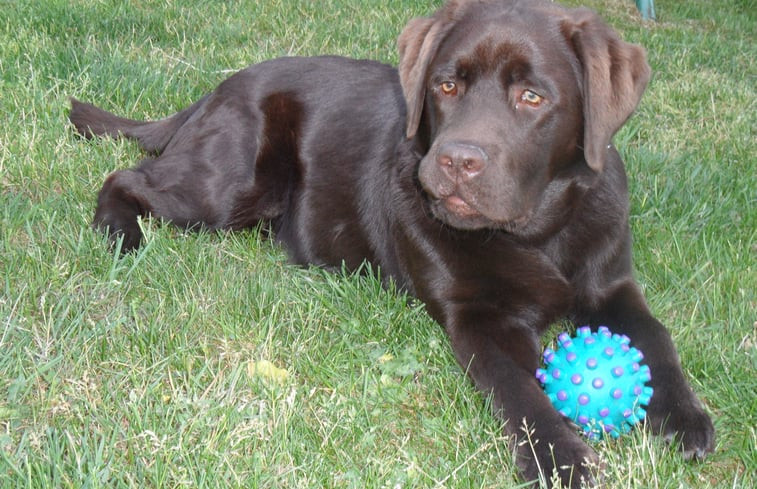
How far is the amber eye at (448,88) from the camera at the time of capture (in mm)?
2822

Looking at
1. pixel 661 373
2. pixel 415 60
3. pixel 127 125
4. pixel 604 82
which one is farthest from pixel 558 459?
pixel 127 125

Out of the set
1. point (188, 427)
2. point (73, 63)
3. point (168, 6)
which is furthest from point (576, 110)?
point (168, 6)

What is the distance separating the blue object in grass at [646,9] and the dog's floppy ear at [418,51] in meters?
5.31

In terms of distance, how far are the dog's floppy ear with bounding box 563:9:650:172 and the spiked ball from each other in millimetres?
598

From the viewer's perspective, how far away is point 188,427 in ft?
7.25

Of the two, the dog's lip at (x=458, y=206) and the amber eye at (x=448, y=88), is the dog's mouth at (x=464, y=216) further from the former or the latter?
the amber eye at (x=448, y=88)

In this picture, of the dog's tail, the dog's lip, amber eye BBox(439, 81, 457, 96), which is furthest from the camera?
the dog's tail

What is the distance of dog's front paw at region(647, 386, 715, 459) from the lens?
7.61ft

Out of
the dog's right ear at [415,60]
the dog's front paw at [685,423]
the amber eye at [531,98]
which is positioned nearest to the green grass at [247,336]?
the dog's front paw at [685,423]

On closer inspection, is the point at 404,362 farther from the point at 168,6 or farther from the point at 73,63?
the point at 168,6

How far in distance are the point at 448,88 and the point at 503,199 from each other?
1.43 feet

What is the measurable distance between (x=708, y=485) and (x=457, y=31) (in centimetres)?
156

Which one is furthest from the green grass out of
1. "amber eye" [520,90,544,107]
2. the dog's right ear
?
"amber eye" [520,90,544,107]

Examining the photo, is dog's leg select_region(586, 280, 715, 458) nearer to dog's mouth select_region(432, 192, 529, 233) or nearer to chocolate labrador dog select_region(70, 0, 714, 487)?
chocolate labrador dog select_region(70, 0, 714, 487)
